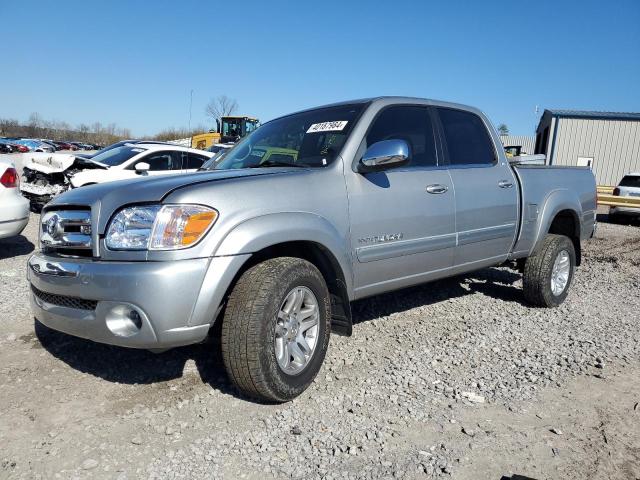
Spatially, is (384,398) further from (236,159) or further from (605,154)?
(605,154)

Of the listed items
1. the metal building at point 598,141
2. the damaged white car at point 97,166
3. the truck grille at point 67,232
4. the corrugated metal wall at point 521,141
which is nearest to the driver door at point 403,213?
the truck grille at point 67,232

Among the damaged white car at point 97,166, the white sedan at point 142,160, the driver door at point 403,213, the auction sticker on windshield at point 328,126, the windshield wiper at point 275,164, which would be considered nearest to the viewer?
the driver door at point 403,213

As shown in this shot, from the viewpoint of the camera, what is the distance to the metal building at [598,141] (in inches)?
929

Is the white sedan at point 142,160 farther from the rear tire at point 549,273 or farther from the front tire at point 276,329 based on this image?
the front tire at point 276,329

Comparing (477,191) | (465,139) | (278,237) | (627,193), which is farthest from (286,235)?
(627,193)

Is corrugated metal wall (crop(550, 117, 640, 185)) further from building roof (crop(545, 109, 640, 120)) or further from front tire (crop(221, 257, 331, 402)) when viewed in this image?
front tire (crop(221, 257, 331, 402))

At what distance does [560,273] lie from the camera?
5.26m

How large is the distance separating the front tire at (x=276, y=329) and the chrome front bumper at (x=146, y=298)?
0.48ft

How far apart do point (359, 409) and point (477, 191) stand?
2189 millimetres

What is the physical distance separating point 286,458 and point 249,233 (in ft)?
3.73

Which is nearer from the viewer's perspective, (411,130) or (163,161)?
(411,130)

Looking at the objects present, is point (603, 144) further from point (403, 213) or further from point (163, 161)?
point (403, 213)

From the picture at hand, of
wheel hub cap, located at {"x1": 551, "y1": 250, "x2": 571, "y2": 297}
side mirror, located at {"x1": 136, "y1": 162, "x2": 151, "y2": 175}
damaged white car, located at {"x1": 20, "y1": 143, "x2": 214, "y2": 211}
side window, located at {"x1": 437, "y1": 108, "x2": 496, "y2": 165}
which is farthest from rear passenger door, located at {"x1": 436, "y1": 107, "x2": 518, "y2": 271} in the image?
damaged white car, located at {"x1": 20, "y1": 143, "x2": 214, "y2": 211}


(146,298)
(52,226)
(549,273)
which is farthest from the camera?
(549,273)
